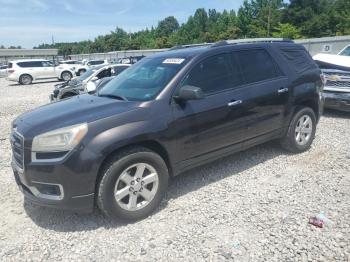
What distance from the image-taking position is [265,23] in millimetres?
57625

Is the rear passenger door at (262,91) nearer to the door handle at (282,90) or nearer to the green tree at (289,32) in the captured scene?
the door handle at (282,90)

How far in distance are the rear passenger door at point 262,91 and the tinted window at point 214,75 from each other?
0.18 metres

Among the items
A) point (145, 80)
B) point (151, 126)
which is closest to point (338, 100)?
point (145, 80)

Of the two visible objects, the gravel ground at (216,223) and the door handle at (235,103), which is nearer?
the gravel ground at (216,223)

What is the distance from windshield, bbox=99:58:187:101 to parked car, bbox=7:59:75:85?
2154 cm

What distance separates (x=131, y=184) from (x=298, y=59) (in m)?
3.59

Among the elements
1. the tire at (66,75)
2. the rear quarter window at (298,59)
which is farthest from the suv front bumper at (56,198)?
the tire at (66,75)

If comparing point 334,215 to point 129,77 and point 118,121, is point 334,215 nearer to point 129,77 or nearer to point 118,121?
point 118,121

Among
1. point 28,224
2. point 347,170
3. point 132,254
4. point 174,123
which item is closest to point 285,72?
point 347,170

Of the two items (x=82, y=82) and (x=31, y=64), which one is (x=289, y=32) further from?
(x=82, y=82)

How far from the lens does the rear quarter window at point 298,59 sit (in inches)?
209

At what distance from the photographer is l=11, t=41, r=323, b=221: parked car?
3303mm

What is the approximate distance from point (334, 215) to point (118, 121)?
2.56 m

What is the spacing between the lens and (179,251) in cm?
318
